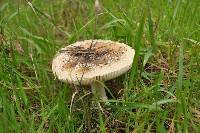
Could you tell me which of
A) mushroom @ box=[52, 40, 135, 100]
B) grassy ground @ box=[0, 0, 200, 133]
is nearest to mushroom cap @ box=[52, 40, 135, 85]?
mushroom @ box=[52, 40, 135, 100]

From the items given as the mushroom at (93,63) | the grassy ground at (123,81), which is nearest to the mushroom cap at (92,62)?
the mushroom at (93,63)

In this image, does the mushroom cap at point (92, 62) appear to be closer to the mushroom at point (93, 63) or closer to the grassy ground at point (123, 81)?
the mushroom at point (93, 63)

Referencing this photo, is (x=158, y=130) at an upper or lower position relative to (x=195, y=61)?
lower

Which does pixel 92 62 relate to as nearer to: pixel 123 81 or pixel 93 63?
pixel 93 63

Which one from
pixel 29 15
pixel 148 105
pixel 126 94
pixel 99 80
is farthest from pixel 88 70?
pixel 29 15

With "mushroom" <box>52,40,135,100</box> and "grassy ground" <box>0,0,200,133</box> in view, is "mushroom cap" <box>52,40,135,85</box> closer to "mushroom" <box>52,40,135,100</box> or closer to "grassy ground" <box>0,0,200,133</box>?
"mushroom" <box>52,40,135,100</box>

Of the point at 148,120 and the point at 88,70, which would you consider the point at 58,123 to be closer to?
the point at 88,70
